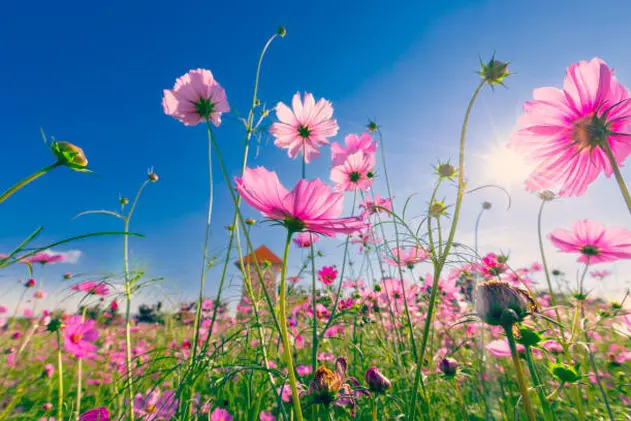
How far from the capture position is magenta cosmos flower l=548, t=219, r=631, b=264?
98 cm

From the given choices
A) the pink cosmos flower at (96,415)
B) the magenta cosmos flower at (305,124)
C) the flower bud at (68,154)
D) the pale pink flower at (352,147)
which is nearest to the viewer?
the flower bud at (68,154)

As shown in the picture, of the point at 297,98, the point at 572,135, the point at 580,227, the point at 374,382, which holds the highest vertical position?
the point at 297,98

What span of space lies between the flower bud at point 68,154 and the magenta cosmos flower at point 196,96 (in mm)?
447

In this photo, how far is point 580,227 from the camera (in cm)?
107

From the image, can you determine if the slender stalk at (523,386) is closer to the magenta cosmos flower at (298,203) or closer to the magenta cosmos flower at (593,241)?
the magenta cosmos flower at (298,203)

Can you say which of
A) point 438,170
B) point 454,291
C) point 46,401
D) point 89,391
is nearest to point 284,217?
point 438,170

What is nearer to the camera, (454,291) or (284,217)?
(284,217)

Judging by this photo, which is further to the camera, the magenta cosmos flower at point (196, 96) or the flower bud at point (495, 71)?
the magenta cosmos flower at point (196, 96)

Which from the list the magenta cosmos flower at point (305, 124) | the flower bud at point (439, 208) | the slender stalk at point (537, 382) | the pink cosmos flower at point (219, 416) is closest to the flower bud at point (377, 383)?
the slender stalk at point (537, 382)

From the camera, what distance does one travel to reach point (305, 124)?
1.26 metres

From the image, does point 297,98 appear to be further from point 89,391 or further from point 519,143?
point 89,391

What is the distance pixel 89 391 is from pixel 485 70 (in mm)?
3168

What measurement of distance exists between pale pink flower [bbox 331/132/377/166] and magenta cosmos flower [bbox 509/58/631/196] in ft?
2.58

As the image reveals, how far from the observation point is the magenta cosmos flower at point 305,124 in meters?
1.20
